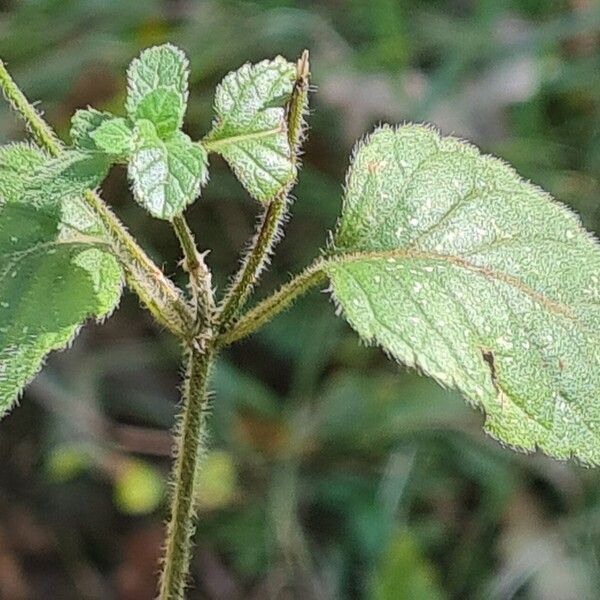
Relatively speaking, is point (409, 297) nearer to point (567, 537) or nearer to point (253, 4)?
point (567, 537)

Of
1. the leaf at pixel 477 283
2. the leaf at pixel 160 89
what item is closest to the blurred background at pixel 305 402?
the leaf at pixel 477 283

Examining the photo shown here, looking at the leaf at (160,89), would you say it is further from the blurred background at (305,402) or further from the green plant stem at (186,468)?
the blurred background at (305,402)

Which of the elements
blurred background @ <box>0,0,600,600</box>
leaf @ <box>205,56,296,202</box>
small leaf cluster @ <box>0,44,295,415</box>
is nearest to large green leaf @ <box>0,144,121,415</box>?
small leaf cluster @ <box>0,44,295,415</box>

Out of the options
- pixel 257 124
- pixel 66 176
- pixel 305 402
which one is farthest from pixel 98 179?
pixel 305 402

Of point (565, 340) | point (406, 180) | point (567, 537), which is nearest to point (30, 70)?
point (567, 537)

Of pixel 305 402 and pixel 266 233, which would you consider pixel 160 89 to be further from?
pixel 305 402
